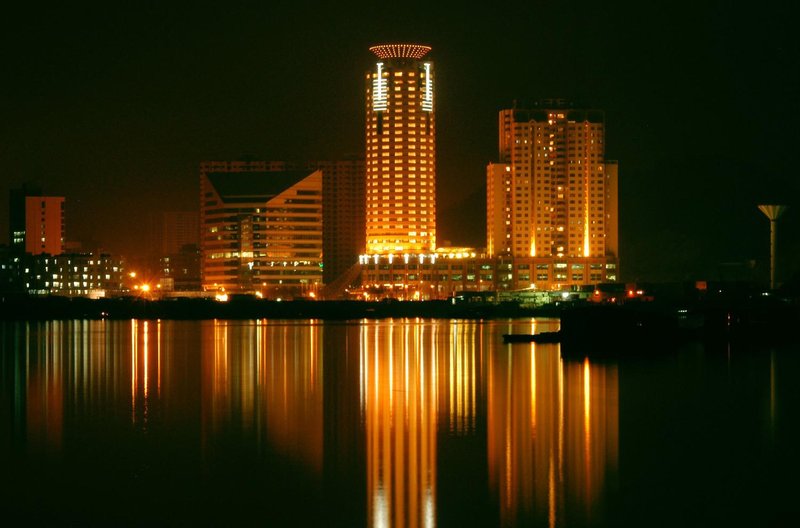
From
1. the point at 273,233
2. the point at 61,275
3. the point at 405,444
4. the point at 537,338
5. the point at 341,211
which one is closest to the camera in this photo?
the point at 405,444

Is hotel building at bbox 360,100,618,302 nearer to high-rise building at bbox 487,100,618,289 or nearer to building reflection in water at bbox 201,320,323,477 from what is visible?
high-rise building at bbox 487,100,618,289

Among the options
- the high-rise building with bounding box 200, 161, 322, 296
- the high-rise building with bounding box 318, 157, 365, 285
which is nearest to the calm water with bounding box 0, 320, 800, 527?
the high-rise building with bounding box 200, 161, 322, 296

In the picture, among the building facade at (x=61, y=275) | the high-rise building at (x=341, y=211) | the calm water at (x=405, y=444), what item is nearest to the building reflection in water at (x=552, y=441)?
the calm water at (x=405, y=444)

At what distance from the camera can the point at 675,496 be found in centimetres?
1762

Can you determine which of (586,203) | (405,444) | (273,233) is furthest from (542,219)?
(405,444)

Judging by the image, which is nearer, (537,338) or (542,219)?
(537,338)

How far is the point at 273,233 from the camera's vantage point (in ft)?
452

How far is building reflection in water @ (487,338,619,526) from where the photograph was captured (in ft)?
56.1

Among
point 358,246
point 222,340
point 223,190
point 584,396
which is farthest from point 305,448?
point 358,246

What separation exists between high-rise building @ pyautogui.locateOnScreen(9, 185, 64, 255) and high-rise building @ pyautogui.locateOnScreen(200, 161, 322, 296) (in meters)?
20.0

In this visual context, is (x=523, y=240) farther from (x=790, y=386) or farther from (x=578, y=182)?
(x=790, y=386)

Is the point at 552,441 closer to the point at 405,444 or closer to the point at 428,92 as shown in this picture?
the point at 405,444

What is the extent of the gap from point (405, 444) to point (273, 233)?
11646cm

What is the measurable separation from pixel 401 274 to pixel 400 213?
22.3 feet
